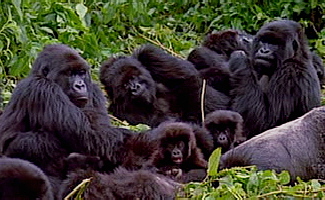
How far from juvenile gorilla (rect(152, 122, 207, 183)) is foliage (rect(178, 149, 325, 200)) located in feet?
3.00

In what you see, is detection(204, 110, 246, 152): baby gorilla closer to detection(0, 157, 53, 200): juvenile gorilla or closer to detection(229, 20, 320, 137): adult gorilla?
detection(229, 20, 320, 137): adult gorilla

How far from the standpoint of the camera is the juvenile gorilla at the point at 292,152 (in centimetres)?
555

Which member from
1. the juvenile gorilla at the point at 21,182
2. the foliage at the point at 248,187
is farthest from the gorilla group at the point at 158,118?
the foliage at the point at 248,187

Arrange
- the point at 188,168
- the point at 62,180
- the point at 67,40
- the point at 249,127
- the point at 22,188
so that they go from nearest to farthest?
the point at 22,188
the point at 62,180
the point at 188,168
the point at 249,127
the point at 67,40

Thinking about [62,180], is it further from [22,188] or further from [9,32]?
[9,32]

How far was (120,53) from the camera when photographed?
9383mm

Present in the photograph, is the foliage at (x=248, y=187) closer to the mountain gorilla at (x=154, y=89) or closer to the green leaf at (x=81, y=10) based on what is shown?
the mountain gorilla at (x=154, y=89)

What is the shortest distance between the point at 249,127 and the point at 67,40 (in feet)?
7.08

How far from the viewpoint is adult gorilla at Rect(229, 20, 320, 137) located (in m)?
7.12

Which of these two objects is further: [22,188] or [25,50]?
[25,50]

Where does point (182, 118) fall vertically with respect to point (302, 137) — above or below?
below

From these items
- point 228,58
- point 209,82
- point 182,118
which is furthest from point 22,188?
point 228,58

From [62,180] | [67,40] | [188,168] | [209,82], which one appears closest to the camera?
[62,180]

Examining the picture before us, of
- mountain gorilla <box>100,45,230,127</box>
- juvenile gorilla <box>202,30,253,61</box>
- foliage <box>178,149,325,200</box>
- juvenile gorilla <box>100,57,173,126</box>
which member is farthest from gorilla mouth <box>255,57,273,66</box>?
foliage <box>178,149,325,200</box>
